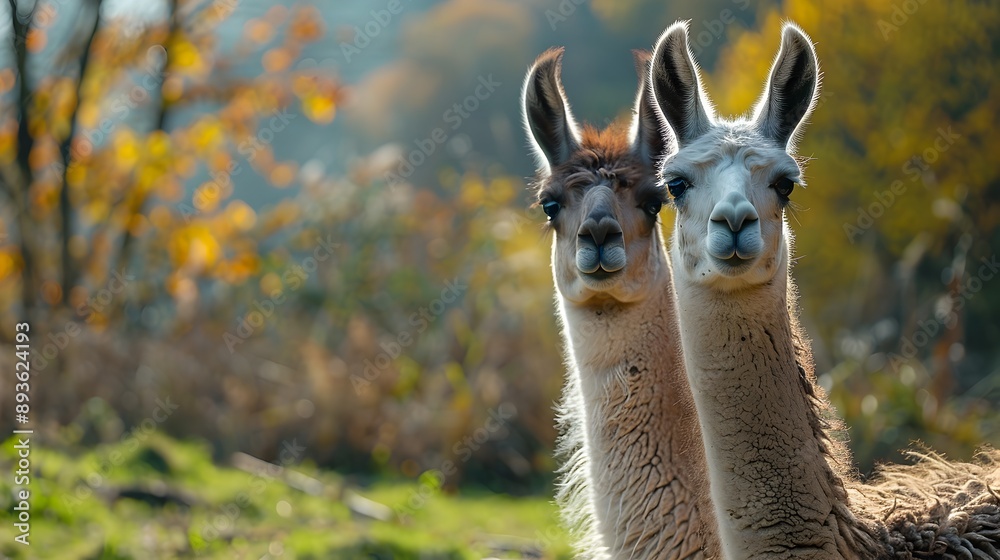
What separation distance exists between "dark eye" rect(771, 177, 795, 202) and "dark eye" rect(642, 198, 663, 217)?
1.14m

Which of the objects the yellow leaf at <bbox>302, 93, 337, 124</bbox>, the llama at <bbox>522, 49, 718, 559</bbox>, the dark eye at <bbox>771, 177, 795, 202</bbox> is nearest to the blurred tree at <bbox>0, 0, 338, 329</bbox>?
the yellow leaf at <bbox>302, 93, 337, 124</bbox>

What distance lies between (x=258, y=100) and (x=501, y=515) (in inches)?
260

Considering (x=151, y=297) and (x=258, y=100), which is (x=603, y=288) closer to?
(x=258, y=100)

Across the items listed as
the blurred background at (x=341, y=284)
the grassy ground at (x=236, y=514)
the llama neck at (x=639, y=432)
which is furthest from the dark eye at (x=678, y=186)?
the blurred background at (x=341, y=284)

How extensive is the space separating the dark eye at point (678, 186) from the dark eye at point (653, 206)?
973 mm

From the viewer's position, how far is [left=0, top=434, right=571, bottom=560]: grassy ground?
20.3 feet

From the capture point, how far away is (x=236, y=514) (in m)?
7.46

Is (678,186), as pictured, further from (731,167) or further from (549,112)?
(549,112)

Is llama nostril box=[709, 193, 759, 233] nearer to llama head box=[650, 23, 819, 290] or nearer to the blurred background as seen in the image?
llama head box=[650, 23, 819, 290]

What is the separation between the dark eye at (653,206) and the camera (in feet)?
14.5

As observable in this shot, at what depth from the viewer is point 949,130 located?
38.0 ft

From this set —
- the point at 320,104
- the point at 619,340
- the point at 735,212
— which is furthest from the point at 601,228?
the point at 320,104

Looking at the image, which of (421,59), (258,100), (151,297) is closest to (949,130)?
(258,100)

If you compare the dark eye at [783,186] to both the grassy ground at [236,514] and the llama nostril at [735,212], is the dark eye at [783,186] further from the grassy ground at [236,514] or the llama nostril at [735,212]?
the grassy ground at [236,514]
